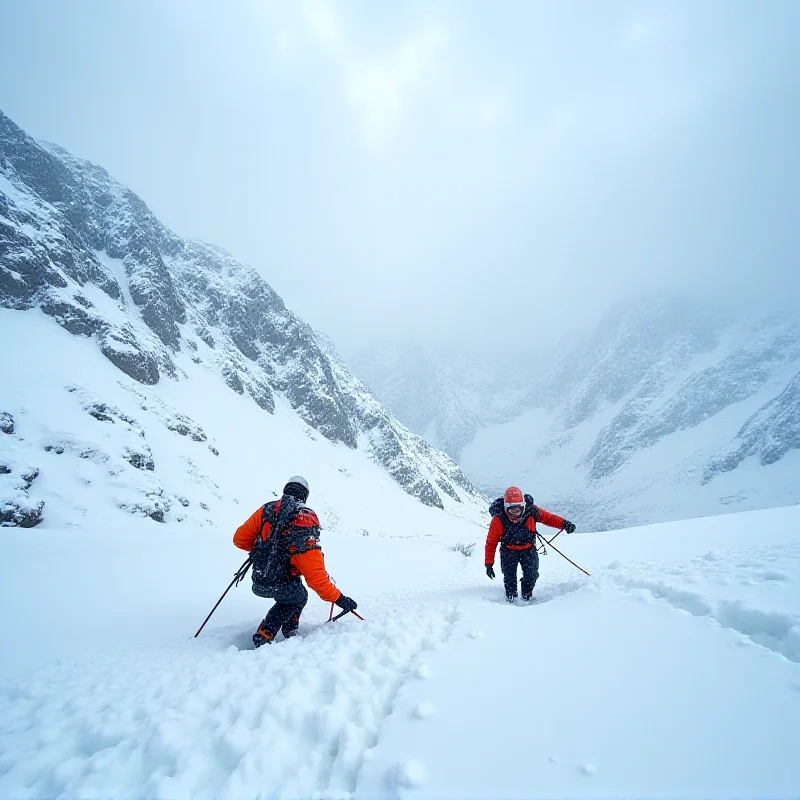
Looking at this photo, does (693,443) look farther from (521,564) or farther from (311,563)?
(311,563)

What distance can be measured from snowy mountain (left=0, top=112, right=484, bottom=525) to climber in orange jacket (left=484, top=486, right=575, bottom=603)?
14861 mm

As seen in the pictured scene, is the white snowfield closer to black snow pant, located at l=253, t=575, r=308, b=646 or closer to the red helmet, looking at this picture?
black snow pant, located at l=253, t=575, r=308, b=646

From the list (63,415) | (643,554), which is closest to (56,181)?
(63,415)

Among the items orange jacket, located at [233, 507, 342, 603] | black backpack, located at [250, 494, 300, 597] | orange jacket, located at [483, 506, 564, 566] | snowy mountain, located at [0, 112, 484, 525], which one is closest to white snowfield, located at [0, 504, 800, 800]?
orange jacket, located at [233, 507, 342, 603]

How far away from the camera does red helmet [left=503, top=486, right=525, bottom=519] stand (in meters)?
6.49

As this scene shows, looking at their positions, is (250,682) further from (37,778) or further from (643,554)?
(643,554)

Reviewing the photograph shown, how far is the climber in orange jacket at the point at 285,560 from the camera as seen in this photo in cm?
480

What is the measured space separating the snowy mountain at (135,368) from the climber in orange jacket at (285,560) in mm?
12539

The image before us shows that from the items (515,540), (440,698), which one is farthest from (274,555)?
(515,540)

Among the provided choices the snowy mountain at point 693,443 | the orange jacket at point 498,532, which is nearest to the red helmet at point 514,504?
the orange jacket at point 498,532

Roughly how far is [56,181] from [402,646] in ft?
214

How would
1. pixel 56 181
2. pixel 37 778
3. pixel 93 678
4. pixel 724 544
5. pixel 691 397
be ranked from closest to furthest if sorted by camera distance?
pixel 37 778 < pixel 93 678 < pixel 724 544 < pixel 56 181 < pixel 691 397

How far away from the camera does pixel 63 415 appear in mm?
17547

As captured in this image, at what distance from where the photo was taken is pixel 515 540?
257 inches
